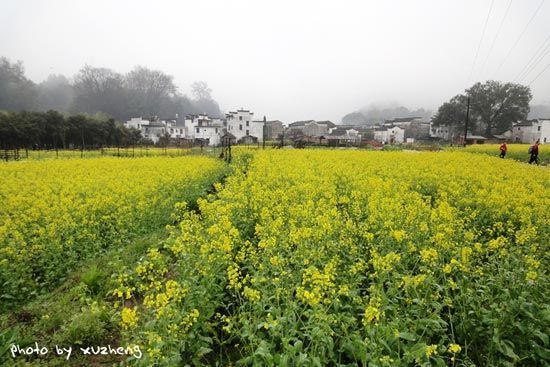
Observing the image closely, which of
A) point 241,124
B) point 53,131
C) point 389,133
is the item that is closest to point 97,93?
point 241,124

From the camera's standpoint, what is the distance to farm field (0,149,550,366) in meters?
3.66

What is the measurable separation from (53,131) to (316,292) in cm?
4896

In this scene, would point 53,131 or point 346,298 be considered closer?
point 346,298

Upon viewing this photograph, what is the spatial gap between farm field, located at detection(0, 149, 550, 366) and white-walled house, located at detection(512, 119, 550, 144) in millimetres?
83273

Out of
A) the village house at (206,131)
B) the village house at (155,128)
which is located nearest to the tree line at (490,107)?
the village house at (206,131)

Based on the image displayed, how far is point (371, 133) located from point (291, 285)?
97.4 m

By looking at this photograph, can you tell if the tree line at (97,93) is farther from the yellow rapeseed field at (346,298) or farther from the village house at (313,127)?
the yellow rapeseed field at (346,298)

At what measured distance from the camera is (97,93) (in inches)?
3863

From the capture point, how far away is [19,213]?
8.73 m

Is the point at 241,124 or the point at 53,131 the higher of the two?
the point at 241,124

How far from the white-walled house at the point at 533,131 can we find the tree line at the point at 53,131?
3050 inches

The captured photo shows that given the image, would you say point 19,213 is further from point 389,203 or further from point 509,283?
point 509,283

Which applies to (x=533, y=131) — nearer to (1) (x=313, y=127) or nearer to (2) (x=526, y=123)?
(2) (x=526, y=123)

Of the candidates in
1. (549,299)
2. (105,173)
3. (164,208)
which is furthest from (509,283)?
(105,173)
